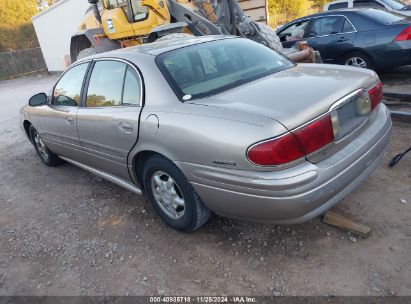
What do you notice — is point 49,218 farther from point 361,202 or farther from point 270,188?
point 361,202

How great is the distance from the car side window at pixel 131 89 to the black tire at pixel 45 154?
244 cm

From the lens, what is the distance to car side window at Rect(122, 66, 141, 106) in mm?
3182

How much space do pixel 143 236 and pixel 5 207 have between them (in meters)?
2.13

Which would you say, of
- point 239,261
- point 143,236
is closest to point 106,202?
point 143,236

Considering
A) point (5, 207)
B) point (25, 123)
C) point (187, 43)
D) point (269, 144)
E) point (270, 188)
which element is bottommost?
point (5, 207)

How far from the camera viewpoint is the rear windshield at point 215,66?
3004 millimetres

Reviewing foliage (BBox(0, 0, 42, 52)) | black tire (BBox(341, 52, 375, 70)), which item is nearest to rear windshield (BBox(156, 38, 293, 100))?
black tire (BBox(341, 52, 375, 70))

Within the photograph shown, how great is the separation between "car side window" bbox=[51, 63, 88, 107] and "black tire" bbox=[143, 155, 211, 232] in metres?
1.38

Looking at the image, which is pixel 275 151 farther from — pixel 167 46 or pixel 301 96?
pixel 167 46

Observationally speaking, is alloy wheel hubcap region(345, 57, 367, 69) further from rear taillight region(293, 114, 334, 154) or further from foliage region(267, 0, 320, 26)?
foliage region(267, 0, 320, 26)

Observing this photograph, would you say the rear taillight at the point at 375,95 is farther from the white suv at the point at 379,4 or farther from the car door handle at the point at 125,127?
the white suv at the point at 379,4

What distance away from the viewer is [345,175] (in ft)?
8.47

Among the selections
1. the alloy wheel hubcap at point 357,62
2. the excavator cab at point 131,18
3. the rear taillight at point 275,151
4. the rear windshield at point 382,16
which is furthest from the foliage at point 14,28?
the rear taillight at point 275,151

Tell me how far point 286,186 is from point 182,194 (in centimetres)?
93
